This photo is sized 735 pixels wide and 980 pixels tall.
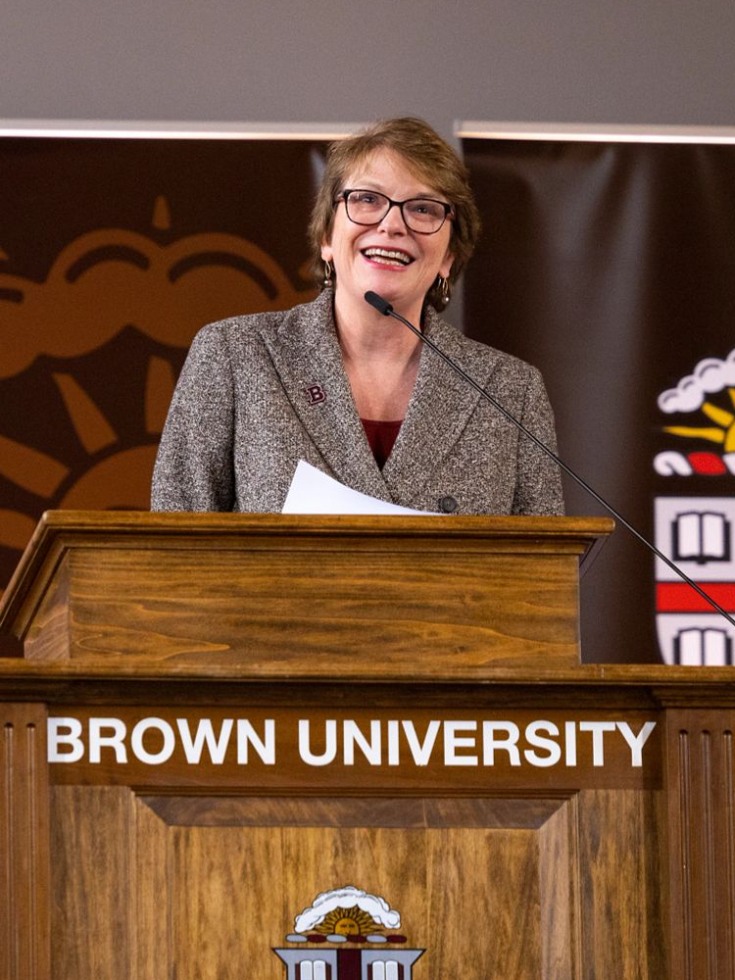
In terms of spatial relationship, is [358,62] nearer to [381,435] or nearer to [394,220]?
[394,220]

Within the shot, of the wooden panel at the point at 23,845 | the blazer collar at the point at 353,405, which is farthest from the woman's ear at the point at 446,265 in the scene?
the wooden panel at the point at 23,845

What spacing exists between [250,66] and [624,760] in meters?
2.24

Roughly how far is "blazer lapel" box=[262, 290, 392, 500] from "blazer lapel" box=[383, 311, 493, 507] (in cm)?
3

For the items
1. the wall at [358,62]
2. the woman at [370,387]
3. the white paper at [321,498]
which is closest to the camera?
the white paper at [321,498]

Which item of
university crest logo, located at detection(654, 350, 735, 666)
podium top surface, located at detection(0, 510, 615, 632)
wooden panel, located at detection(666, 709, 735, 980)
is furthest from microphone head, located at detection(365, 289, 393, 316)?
university crest logo, located at detection(654, 350, 735, 666)

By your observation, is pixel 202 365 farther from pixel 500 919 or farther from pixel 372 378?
pixel 500 919

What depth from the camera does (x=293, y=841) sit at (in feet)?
5.83

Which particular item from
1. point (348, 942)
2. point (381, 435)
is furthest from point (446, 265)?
point (348, 942)

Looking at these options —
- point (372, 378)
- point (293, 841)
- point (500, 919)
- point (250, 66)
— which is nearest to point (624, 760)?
point (500, 919)

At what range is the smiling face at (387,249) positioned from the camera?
2.64m

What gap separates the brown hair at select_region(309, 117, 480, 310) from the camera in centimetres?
269

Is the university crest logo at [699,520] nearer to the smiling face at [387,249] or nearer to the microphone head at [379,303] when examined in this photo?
the smiling face at [387,249]

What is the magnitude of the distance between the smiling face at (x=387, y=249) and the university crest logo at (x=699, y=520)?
1024 mm

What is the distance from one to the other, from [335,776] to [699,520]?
1915 mm
